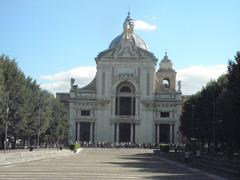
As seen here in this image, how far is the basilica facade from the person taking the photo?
149 m

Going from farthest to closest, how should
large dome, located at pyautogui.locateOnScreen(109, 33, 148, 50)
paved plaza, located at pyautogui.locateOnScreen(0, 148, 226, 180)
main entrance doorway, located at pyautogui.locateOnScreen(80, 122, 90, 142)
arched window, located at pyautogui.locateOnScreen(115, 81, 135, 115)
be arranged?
large dome, located at pyautogui.locateOnScreen(109, 33, 148, 50) < arched window, located at pyautogui.locateOnScreen(115, 81, 135, 115) < main entrance doorway, located at pyautogui.locateOnScreen(80, 122, 90, 142) < paved plaza, located at pyautogui.locateOnScreen(0, 148, 226, 180)

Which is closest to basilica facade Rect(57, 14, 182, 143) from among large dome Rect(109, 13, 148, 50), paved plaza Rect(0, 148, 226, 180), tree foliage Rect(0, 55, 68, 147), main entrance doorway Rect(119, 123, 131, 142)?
main entrance doorway Rect(119, 123, 131, 142)

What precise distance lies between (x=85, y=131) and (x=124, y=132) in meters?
9.47

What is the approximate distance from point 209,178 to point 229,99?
1977 centimetres

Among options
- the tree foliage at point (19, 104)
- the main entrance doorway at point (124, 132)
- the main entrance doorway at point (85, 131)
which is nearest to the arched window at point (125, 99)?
the main entrance doorway at point (124, 132)

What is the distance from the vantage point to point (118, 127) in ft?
490

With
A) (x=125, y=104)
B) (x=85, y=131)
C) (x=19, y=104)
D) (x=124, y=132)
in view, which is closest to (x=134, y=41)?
(x=125, y=104)

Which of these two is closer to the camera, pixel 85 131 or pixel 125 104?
pixel 85 131

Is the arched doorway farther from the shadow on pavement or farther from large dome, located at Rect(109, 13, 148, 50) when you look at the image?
the shadow on pavement

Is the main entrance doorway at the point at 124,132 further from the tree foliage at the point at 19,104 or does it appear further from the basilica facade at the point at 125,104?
the tree foliage at the point at 19,104

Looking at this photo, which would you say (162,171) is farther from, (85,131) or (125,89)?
(125,89)

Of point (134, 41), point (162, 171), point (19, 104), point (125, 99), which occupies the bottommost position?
point (162, 171)

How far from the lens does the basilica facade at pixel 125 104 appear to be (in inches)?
5866

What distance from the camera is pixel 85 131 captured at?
149000mm
